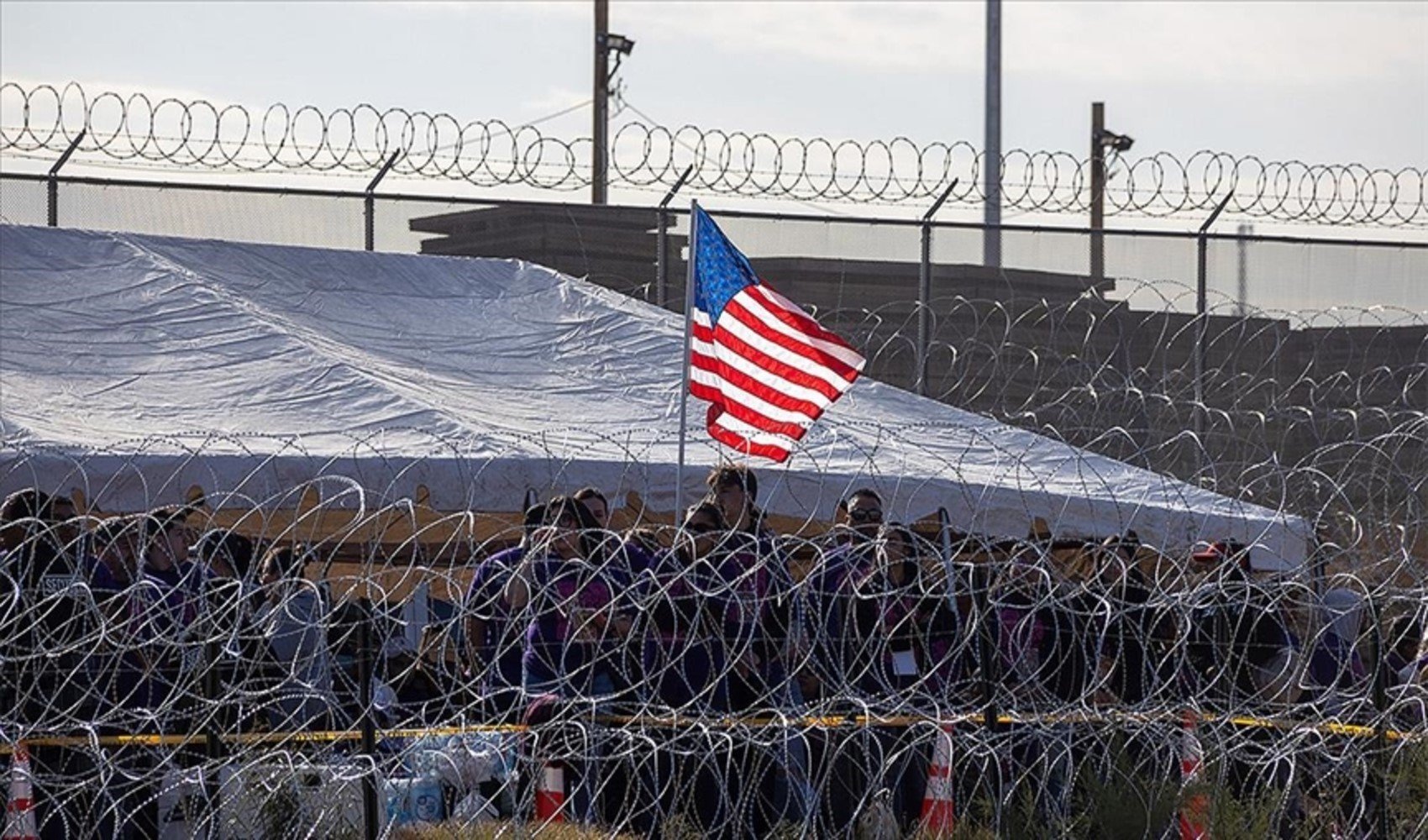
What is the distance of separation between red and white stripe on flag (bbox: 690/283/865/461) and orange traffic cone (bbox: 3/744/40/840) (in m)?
4.04

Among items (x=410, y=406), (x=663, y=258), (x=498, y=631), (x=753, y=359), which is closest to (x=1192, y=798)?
(x=498, y=631)

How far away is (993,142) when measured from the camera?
56.3 feet

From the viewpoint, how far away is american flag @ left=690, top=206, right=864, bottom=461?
1013cm

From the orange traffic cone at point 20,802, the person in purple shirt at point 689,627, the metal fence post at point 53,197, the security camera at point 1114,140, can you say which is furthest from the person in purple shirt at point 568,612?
the security camera at point 1114,140

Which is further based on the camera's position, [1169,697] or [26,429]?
[26,429]

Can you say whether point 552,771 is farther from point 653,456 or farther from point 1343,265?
point 1343,265

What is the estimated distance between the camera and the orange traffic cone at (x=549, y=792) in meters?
7.26

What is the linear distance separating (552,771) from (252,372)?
164 inches

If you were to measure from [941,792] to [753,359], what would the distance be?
3090 millimetres

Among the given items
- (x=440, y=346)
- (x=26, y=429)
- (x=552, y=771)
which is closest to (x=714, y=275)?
(x=440, y=346)

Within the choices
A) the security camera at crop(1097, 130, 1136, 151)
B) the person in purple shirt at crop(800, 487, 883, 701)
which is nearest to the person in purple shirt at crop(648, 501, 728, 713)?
the person in purple shirt at crop(800, 487, 883, 701)

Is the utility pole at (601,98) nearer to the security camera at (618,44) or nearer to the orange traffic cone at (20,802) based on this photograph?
the security camera at (618,44)

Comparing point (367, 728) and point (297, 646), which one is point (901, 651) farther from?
point (367, 728)

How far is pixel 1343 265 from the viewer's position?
1656cm
